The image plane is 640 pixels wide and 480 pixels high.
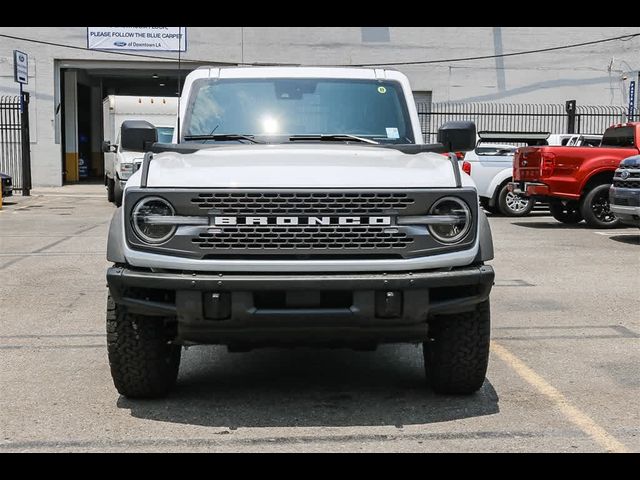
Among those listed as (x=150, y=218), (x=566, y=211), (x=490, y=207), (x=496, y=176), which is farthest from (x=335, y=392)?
(x=490, y=207)

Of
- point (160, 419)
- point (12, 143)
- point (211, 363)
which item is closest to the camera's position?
point (160, 419)

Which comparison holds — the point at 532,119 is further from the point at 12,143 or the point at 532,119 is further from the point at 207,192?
the point at 207,192

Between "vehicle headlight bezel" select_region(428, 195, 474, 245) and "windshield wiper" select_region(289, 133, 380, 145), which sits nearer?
"vehicle headlight bezel" select_region(428, 195, 474, 245)

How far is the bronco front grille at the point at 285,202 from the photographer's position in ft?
14.4

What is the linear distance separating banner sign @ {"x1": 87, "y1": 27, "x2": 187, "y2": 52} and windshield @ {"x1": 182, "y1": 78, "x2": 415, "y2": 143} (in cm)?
2371

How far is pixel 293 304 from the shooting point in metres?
4.33

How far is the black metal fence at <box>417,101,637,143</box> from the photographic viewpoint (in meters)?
29.5

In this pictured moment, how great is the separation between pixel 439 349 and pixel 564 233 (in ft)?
35.3

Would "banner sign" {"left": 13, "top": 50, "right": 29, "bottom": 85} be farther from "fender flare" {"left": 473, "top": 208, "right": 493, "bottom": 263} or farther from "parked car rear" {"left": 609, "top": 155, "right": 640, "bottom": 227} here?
"fender flare" {"left": 473, "top": 208, "right": 493, "bottom": 263}

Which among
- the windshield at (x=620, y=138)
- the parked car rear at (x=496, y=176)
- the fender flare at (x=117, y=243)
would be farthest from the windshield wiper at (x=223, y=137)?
the parked car rear at (x=496, y=176)

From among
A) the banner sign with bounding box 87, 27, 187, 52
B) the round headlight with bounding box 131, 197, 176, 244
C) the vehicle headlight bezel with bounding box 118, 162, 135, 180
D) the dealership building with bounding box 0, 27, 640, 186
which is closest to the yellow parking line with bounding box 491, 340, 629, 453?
the round headlight with bounding box 131, 197, 176, 244

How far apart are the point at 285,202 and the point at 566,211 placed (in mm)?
13341

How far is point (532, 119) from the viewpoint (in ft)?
97.3
